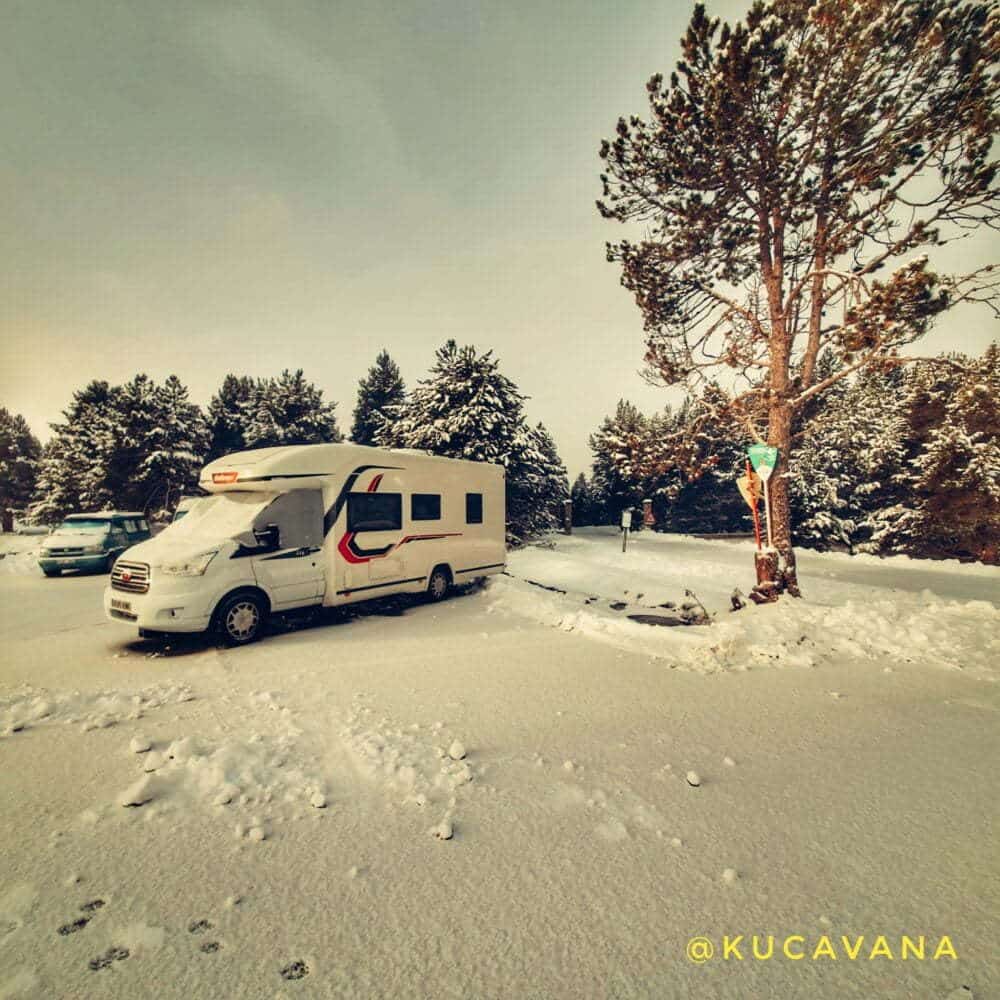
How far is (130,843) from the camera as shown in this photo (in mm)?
2703

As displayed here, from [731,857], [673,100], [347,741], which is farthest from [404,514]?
[673,100]

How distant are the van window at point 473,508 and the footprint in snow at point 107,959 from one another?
934 cm

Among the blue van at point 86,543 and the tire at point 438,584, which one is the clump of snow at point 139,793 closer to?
the tire at point 438,584

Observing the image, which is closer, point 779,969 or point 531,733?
point 779,969

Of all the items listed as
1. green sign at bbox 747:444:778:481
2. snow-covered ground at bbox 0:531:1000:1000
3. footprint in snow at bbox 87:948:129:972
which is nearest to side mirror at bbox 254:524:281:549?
snow-covered ground at bbox 0:531:1000:1000

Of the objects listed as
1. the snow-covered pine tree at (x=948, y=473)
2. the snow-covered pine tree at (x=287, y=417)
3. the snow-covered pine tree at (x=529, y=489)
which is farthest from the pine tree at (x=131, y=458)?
the snow-covered pine tree at (x=948, y=473)

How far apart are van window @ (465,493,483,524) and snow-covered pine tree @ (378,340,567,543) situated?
7.41 metres

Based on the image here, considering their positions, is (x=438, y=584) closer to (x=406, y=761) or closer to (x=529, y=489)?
(x=406, y=761)

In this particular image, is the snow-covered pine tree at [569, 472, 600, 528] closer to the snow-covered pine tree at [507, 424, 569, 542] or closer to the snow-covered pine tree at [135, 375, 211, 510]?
the snow-covered pine tree at [507, 424, 569, 542]

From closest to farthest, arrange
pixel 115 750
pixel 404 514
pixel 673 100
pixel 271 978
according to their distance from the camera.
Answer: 1. pixel 271 978
2. pixel 115 750
3. pixel 673 100
4. pixel 404 514

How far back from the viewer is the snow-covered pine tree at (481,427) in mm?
19172

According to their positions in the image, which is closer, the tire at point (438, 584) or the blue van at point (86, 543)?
the tire at point (438, 584)

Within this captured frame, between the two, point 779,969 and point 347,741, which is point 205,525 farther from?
point 779,969

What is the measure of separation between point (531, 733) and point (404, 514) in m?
6.19
